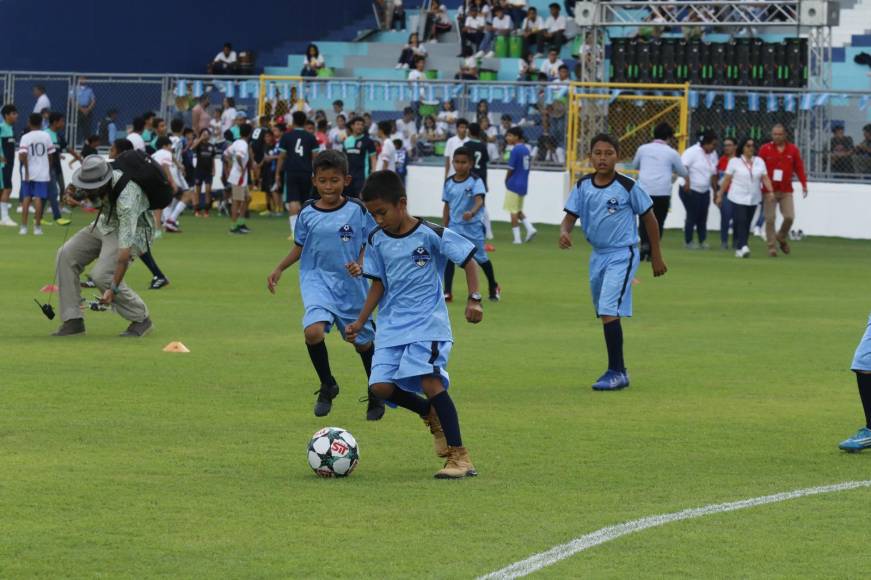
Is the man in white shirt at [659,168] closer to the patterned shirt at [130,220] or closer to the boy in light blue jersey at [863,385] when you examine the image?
the patterned shirt at [130,220]

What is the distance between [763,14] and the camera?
37219 millimetres

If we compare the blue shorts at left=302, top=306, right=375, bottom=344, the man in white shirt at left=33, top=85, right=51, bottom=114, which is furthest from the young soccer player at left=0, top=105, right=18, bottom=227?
the blue shorts at left=302, top=306, right=375, bottom=344

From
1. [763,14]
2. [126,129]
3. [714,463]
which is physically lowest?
[714,463]

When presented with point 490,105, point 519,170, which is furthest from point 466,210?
point 490,105

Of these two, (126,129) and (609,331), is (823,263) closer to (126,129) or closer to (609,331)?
(609,331)

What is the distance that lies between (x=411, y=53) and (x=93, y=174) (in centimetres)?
2697

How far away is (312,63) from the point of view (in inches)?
1645

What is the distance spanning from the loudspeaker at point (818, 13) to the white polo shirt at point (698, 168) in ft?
19.6

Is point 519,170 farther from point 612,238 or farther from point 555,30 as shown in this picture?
point 612,238

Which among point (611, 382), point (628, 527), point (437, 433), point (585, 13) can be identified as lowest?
point (628, 527)

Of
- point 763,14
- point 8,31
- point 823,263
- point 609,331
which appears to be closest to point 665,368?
point 609,331

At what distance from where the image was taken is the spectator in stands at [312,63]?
41719mm

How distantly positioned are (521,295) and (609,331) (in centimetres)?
794

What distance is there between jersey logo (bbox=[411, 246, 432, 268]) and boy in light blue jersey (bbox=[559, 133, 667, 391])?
3917 mm
